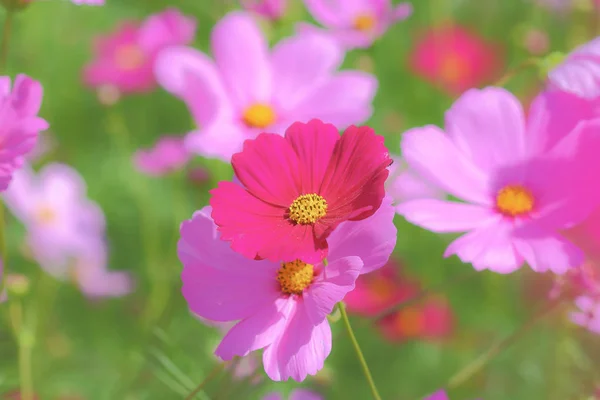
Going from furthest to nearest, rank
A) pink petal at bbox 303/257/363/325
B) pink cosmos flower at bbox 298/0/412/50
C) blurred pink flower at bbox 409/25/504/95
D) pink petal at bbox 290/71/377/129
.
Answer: blurred pink flower at bbox 409/25/504/95, pink cosmos flower at bbox 298/0/412/50, pink petal at bbox 290/71/377/129, pink petal at bbox 303/257/363/325

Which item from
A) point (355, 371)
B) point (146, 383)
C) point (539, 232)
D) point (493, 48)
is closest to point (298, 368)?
point (539, 232)

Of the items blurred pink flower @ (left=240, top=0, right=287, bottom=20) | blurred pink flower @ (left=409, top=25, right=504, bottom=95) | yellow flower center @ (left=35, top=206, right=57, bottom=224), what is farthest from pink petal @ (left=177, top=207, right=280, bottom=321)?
blurred pink flower @ (left=409, top=25, right=504, bottom=95)

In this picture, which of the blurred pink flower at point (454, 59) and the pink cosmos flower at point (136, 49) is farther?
the blurred pink flower at point (454, 59)

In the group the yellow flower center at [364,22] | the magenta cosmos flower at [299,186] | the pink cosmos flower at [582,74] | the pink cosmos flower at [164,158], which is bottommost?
the pink cosmos flower at [164,158]

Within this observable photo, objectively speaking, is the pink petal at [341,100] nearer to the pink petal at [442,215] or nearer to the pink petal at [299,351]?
the pink petal at [442,215]

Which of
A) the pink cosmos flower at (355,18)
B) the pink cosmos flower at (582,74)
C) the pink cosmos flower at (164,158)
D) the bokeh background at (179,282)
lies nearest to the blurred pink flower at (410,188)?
the bokeh background at (179,282)

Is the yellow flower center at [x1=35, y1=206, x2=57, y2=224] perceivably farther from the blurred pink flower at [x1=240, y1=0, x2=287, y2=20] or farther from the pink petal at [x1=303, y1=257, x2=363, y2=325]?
the pink petal at [x1=303, y1=257, x2=363, y2=325]

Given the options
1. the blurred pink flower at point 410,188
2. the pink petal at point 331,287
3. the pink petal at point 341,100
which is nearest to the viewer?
the pink petal at point 331,287

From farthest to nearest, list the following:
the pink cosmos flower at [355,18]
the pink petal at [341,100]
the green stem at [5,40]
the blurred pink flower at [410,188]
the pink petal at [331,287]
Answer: the blurred pink flower at [410,188] < the pink cosmos flower at [355,18] < the pink petal at [341,100] < the green stem at [5,40] < the pink petal at [331,287]

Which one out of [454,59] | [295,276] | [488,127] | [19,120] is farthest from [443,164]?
[454,59]
